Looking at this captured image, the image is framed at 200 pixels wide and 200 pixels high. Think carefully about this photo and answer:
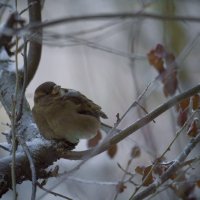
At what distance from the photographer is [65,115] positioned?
341 centimetres

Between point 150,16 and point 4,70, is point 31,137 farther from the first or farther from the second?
point 150,16

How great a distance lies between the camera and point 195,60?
6074 mm

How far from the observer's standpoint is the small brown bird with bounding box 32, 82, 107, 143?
134 inches

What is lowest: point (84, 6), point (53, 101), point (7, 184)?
point (7, 184)

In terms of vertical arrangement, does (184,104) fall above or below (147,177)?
above

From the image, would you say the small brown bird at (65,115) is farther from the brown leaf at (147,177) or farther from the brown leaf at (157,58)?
the brown leaf at (147,177)

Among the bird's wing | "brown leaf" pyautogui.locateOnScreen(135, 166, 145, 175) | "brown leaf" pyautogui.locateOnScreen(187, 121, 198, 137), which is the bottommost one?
"brown leaf" pyautogui.locateOnScreen(135, 166, 145, 175)

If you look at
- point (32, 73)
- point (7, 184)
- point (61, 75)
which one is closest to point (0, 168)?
point (7, 184)

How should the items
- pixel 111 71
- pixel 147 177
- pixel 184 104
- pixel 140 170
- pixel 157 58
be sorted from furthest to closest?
pixel 111 71
pixel 157 58
pixel 184 104
pixel 140 170
pixel 147 177

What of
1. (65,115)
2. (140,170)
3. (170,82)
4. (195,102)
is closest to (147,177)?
(140,170)

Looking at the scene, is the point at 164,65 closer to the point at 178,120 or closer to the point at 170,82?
the point at 170,82

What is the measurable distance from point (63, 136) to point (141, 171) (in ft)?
1.93

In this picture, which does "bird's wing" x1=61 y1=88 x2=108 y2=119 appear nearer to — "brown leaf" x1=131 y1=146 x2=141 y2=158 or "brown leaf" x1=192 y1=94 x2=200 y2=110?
"brown leaf" x1=131 y1=146 x2=141 y2=158

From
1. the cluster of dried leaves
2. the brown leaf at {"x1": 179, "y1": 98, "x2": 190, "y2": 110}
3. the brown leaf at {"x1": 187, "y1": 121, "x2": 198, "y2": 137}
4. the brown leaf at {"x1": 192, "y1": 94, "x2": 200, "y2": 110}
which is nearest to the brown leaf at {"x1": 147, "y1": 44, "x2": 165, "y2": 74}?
the cluster of dried leaves
